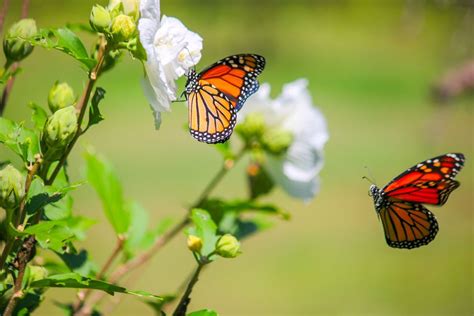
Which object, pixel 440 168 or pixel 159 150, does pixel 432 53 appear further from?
pixel 440 168

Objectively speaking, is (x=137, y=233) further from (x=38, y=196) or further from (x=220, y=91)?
(x=38, y=196)

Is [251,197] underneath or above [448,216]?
underneath

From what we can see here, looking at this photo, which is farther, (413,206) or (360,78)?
(360,78)

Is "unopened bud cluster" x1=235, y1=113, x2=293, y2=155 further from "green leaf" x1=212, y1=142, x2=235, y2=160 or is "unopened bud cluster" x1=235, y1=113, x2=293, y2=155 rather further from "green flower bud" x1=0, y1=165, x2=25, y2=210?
"green flower bud" x1=0, y1=165, x2=25, y2=210

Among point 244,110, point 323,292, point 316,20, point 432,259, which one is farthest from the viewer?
point 316,20

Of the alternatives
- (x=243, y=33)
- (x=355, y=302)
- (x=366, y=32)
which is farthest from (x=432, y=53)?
(x=355, y=302)

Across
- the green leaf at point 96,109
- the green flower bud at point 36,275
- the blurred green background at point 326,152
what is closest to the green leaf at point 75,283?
the green flower bud at point 36,275
